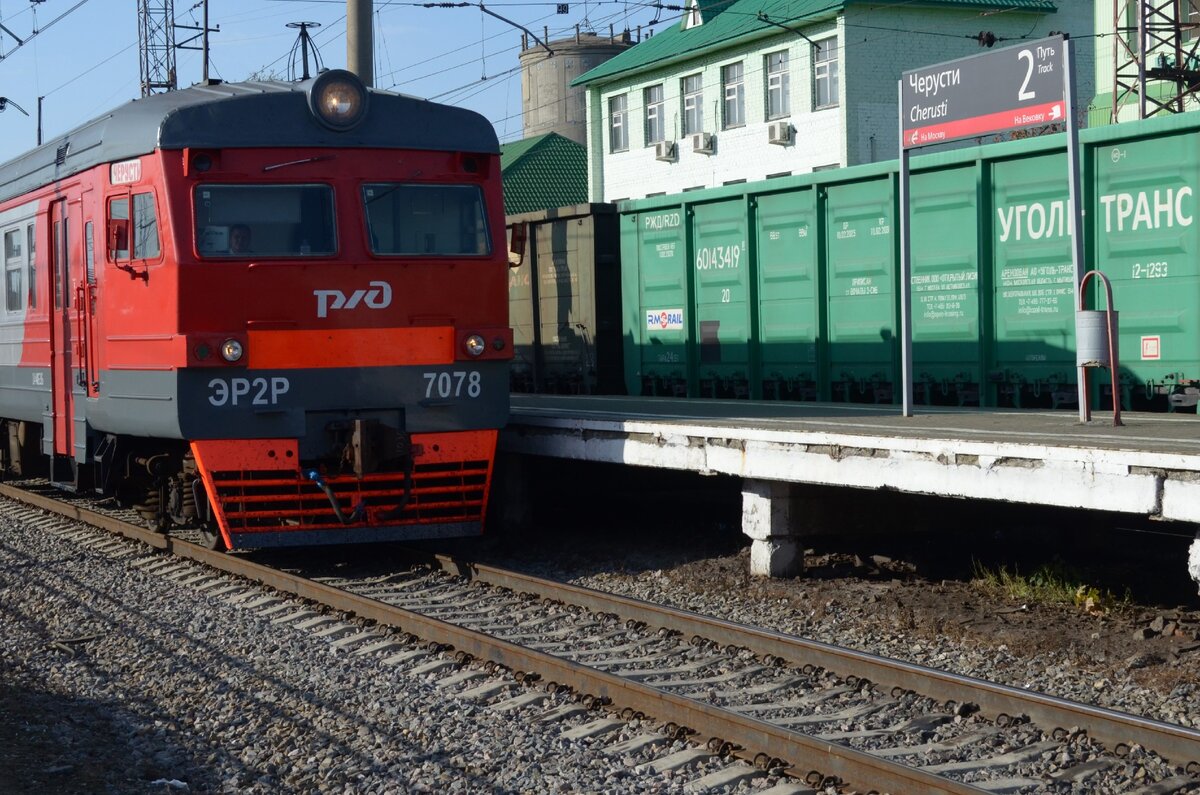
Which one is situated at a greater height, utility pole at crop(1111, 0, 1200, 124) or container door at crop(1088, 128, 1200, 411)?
utility pole at crop(1111, 0, 1200, 124)

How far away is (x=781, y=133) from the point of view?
34.2 metres

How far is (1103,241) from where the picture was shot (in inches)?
452

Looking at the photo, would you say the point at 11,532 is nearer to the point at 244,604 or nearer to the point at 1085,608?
the point at 244,604

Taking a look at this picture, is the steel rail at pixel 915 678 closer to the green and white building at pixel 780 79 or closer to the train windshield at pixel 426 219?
the train windshield at pixel 426 219

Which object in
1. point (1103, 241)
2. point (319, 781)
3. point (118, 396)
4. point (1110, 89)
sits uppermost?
point (1110, 89)

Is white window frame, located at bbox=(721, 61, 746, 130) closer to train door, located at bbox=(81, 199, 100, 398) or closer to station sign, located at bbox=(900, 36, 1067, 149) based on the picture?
station sign, located at bbox=(900, 36, 1067, 149)

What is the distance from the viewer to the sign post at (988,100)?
30.0 feet

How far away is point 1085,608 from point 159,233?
21.5 feet

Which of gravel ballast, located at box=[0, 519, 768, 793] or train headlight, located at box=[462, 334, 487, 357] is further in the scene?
train headlight, located at box=[462, 334, 487, 357]

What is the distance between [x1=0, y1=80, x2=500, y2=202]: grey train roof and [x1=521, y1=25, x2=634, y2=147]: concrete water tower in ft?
143

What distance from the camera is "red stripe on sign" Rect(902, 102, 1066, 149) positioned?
9.20m

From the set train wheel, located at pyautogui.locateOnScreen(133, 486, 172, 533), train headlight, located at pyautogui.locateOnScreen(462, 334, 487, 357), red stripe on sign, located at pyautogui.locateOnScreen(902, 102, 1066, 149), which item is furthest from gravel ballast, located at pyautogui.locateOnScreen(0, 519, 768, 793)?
red stripe on sign, located at pyautogui.locateOnScreen(902, 102, 1066, 149)

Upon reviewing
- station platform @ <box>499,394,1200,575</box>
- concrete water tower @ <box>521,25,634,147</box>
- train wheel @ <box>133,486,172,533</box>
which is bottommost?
train wheel @ <box>133,486,172,533</box>

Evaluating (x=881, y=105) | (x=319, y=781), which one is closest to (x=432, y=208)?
(x=319, y=781)
